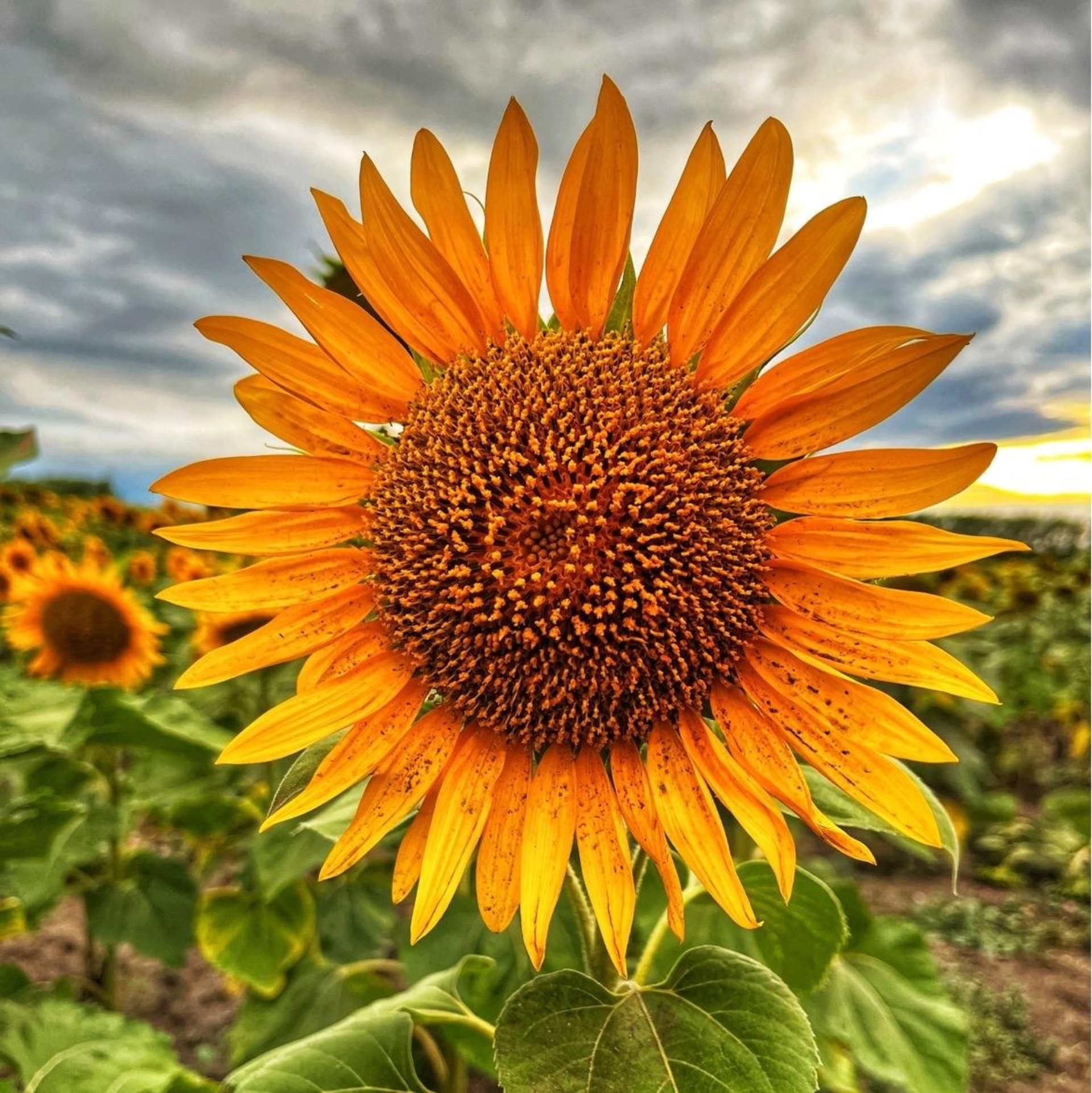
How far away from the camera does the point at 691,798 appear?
0.92 metres

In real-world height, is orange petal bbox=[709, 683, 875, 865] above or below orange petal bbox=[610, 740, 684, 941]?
above

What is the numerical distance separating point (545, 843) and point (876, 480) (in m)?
0.52

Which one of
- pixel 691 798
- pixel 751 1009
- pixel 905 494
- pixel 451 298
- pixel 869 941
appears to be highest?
pixel 451 298

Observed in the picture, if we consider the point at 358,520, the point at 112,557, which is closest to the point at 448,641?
the point at 358,520

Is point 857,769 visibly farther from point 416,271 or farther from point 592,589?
point 416,271

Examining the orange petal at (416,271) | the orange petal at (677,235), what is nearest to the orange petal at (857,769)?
the orange petal at (677,235)

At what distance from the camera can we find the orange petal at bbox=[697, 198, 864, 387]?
87 centimetres

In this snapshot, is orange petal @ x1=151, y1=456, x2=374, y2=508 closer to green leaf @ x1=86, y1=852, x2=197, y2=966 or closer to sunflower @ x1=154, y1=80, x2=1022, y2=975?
sunflower @ x1=154, y1=80, x2=1022, y2=975

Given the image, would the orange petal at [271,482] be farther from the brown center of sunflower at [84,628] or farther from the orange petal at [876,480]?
the brown center of sunflower at [84,628]

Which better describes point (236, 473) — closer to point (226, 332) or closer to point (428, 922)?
point (226, 332)

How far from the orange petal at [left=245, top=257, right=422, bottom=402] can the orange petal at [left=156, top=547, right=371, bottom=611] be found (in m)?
0.21

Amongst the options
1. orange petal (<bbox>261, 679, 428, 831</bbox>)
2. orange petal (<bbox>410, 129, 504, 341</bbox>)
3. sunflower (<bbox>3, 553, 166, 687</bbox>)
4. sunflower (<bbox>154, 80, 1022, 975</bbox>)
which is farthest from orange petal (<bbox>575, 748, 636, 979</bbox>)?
sunflower (<bbox>3, 553, 166, 687</bbox>)

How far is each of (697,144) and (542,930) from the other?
827mm

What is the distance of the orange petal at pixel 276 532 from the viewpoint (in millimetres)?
1056
